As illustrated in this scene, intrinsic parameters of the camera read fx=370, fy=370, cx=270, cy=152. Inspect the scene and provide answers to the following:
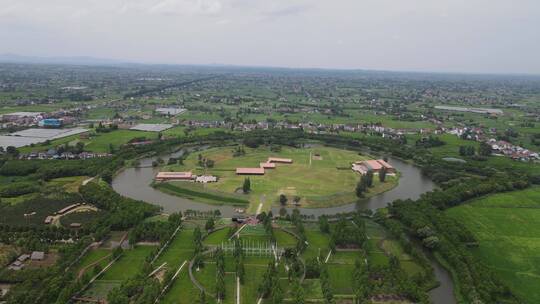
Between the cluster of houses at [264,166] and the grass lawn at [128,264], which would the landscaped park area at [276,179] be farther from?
the grass lawn at [128,264]

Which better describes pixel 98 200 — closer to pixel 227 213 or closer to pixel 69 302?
pixel 227 213

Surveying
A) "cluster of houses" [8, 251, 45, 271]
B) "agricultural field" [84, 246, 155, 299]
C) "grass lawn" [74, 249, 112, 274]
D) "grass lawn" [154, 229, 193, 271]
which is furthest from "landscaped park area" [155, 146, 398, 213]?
"cluster of houses" [8, 251, 45, 271]

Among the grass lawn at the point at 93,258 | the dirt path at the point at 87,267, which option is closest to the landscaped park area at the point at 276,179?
the grass lawn at the point at 93,258

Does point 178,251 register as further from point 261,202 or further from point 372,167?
point 372,167

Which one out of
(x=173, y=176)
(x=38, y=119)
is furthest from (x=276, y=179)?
(x=38, y=119)

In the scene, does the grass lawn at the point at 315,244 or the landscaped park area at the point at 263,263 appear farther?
the grass lawn at the point at 315,244

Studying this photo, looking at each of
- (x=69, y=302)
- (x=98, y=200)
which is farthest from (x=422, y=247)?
(x=98, y=200)

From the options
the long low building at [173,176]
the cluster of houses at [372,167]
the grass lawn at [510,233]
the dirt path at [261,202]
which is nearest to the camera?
the grass lawn at [510,233]
